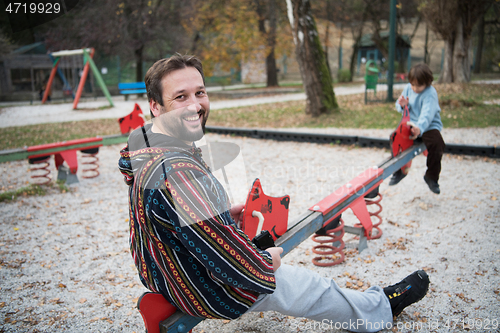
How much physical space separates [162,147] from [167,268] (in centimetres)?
48

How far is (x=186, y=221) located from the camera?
131 cm

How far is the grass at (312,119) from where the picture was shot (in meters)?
8.77

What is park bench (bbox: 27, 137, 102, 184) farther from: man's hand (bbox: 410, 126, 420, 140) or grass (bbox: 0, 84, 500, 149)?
man's hand (bbox: 410, 126, 420, 140)

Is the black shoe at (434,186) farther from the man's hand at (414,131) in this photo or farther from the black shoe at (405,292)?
the black shoe at (405,292)

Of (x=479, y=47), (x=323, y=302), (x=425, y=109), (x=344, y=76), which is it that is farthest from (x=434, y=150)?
(x=479, y=47)

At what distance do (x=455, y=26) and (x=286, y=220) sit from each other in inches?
647

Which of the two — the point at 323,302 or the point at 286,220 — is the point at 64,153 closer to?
the point at 286,220

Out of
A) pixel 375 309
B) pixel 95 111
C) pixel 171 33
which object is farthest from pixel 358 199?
pixel 171 33

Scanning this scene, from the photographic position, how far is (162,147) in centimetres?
145

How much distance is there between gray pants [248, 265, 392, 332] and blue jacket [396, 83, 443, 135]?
2.51 m

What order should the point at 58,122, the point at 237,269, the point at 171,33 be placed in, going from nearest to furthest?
the point at 237,269 → the point at 58,122 → the point at 171,33

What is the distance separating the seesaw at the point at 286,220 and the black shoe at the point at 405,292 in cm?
60

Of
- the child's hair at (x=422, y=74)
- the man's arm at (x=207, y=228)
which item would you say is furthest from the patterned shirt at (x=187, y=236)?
the child's hair at (x=422, y=74)

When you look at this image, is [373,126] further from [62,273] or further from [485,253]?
→ [62,273]
